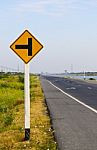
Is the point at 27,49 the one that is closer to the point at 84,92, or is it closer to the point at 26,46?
the point at 26,46

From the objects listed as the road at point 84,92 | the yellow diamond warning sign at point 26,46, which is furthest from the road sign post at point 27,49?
the road at point 84,92

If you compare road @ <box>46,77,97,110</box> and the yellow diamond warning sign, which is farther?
road @ <box>46,77,97,110</box>

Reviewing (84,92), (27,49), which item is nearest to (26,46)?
(27,49)

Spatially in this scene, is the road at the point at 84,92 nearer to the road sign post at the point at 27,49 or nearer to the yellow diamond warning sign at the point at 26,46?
the road sign post at the point at 27,49

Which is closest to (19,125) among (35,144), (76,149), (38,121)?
(38,121)

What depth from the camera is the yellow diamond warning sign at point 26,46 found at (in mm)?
10859

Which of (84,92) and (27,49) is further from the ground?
(27,49)

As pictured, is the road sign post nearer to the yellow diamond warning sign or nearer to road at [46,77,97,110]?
the yellow diamond warning sign

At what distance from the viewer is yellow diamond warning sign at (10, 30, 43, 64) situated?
35.6ft

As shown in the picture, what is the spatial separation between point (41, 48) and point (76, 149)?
2929mm

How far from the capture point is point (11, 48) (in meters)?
10.8

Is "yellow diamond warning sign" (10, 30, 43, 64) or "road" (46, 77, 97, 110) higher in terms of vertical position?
"yellow diamond warning sign" (10, 30, 43, 64)

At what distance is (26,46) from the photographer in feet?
35.6

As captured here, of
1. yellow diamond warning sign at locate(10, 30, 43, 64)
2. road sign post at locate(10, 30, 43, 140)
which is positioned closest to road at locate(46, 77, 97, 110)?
road sign post at locate(10, 30, 43, 140)
